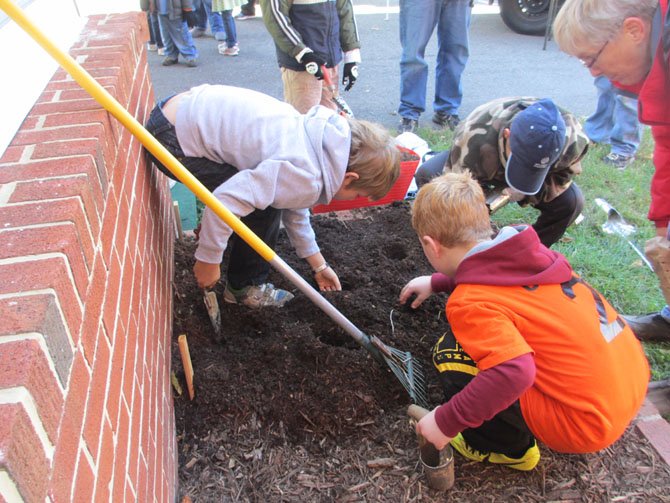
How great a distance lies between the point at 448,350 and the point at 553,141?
1.09 m

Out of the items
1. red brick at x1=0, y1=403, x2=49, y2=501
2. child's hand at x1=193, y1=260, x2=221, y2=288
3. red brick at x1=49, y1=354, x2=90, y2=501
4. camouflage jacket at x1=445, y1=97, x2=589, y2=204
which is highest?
red brick at x1=0, y1=403, x2=49, y2=501

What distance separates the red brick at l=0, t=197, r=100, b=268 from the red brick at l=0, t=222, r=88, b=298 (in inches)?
1.0

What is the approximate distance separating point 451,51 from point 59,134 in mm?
4503

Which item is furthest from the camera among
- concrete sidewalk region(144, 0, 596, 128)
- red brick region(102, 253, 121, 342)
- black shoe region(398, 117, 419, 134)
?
concrete sidewalk region(144, 0, 596, 128)

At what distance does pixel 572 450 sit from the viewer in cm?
188

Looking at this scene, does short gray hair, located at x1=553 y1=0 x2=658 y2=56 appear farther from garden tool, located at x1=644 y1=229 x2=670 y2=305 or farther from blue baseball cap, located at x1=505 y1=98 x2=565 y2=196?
garden tool, located at x1=644 y1=229 x2=670 y2=305

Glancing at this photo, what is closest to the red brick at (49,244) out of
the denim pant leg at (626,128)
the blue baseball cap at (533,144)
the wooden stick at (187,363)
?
the wooden stick at (187,363)

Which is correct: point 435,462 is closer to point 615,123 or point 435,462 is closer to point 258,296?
point 258,296

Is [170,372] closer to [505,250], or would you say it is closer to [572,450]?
[505,250]

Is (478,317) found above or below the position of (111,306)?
below

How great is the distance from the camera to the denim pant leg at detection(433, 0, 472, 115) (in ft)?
16.8

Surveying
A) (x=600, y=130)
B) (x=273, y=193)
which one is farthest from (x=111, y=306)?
(x=600, y=130)

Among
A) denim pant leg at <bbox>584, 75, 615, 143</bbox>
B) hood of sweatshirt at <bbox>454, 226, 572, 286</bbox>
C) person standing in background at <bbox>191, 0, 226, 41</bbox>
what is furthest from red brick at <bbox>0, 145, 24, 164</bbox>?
person standing in background at <bbox>191, 0, 226, 41</bbox>

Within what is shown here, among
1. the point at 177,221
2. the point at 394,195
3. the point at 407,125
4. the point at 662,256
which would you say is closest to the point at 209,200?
the point at 177,221
